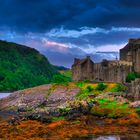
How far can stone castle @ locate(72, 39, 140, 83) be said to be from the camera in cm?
10619

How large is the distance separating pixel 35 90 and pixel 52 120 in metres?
35.9

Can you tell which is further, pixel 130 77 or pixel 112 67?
pixel 112 67

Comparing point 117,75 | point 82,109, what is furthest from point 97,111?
point 117,75

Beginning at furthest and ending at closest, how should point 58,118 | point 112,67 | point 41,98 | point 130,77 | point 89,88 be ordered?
point 112,67 → point 130,77 → point 41,98 → point 89,88 → point 58,118

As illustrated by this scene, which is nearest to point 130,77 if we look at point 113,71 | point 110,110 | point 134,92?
point 113,71

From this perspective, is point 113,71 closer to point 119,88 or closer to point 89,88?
point 89,88

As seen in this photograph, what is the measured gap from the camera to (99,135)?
58.1 m

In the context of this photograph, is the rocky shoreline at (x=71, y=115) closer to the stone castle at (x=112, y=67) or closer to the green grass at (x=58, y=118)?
the green grass at (x=58, y=118)

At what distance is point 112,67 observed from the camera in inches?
4250

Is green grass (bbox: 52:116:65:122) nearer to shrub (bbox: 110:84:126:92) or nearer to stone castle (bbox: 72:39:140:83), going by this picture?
shrub (bbox: 110:84:126:92)

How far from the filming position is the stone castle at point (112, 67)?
106 metres

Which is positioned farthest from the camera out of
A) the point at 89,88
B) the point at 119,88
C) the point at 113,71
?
the point at 113,71

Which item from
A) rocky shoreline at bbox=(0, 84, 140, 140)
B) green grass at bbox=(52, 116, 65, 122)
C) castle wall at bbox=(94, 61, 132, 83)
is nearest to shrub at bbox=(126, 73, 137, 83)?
castle wall at bbox=(94, 61, 132, 83)

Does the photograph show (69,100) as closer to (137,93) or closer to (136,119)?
(137,93)
